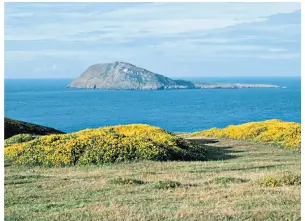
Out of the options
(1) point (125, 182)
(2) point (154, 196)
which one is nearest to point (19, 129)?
(1) point (125, 182)

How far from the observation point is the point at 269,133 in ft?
135

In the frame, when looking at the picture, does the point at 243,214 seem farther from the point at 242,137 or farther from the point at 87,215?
the point at 242,137

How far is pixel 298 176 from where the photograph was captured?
59.5ft

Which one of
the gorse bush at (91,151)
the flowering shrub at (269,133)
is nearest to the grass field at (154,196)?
the gorse bush at (91,151)

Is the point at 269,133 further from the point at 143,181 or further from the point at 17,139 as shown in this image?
the point at 143,181

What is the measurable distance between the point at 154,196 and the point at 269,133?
91.5 ft

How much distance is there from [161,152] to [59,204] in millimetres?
15030

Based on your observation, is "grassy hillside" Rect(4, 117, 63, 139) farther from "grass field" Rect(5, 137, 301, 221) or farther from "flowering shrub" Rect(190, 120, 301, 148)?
"grass field" Rect(5, 137, 301, 221)

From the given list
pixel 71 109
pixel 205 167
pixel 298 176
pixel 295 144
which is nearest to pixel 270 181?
pixel 298 176

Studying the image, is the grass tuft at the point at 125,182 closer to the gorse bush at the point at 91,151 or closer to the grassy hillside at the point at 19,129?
the gorse bush at the point at 91,151

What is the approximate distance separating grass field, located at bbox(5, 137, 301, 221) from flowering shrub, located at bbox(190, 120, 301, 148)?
45.3ft

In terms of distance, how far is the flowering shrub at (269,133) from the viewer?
37856mm

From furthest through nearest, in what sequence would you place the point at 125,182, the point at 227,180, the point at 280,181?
the point at 227,180 → the point at 125,182 → the point at 280,181

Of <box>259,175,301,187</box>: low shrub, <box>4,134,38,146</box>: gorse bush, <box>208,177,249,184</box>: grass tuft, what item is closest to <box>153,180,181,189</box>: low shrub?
<box>208,177,249,184</box>: grass tuft
